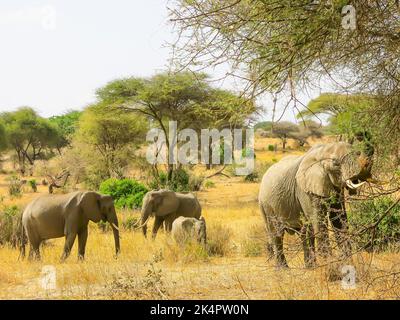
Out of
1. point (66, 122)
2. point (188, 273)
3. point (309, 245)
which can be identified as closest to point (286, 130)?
point (66, 122)

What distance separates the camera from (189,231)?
412 inches

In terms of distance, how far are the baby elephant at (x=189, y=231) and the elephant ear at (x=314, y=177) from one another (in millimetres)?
2750

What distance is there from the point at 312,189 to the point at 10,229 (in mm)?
7102

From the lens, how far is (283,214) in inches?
339

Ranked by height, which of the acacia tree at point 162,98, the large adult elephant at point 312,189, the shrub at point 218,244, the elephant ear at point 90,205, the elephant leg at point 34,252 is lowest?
the elephant leg at point 34,252

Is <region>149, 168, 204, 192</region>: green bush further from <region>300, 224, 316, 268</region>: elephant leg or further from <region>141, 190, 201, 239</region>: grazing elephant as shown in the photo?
<region>300, 224, 316, 268</region>: elephant leg

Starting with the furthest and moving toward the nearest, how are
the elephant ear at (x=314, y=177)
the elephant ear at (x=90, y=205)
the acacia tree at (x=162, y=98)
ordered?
the acacia tree at (x=162, y=98) < the elephant ear at (x=90, y=205) < the elephant ear at (x=314, y=177)

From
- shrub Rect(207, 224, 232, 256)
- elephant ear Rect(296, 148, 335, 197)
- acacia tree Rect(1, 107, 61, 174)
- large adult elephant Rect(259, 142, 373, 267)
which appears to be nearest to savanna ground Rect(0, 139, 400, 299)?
shrub Rect(207, 224, 232, 256)

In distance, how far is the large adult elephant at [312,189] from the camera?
584 centimetres

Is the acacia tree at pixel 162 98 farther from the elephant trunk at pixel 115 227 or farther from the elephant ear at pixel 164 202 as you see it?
the elephant trunk at pixel 115 227

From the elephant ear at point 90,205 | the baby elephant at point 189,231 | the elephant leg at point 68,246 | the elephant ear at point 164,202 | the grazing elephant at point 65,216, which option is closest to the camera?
the elephant leg at point 68,246

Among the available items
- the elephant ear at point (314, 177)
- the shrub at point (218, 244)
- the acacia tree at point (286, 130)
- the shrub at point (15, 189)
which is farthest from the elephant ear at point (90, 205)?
the acacia tree at point (286, 130)

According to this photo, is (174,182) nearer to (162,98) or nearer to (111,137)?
(162,98)
